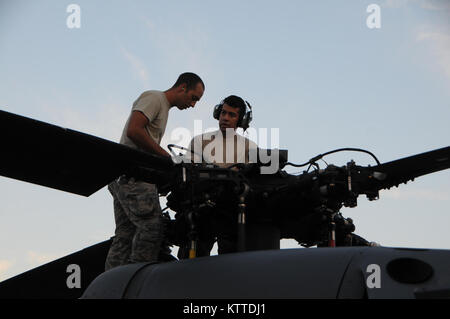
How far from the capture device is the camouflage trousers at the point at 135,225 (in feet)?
17.8

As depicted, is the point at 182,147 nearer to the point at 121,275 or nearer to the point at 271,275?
the point at 121,275

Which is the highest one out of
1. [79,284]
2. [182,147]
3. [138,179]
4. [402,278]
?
[182,147]

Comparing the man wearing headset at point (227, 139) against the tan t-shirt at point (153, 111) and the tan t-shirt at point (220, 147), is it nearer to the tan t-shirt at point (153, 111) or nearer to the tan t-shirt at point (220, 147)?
the tan t-shirt at point (220, 147)

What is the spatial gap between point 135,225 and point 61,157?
70.6 inches

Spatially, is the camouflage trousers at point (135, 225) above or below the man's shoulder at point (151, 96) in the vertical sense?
below

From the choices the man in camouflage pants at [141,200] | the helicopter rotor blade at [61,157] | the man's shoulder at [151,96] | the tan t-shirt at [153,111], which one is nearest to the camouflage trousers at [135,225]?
the man in camouflage pants at [141,200]

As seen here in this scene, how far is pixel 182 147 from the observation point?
4.84 m

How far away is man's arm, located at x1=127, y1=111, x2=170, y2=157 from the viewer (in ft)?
18.3

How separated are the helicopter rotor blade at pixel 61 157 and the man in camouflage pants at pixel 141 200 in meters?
0.83

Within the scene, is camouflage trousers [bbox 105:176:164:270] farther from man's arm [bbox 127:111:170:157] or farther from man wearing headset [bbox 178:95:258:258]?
man wearing headset [bbox 178:95:258:258]

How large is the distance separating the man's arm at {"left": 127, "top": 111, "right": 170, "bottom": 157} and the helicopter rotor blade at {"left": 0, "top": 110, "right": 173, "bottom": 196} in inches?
35.2

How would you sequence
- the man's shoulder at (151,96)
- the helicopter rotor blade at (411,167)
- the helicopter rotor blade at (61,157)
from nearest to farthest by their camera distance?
the helicopter rotor blade at (61,157) < the helicopter rotor blade at (411,167) < the man's shoulder at (151,96)
